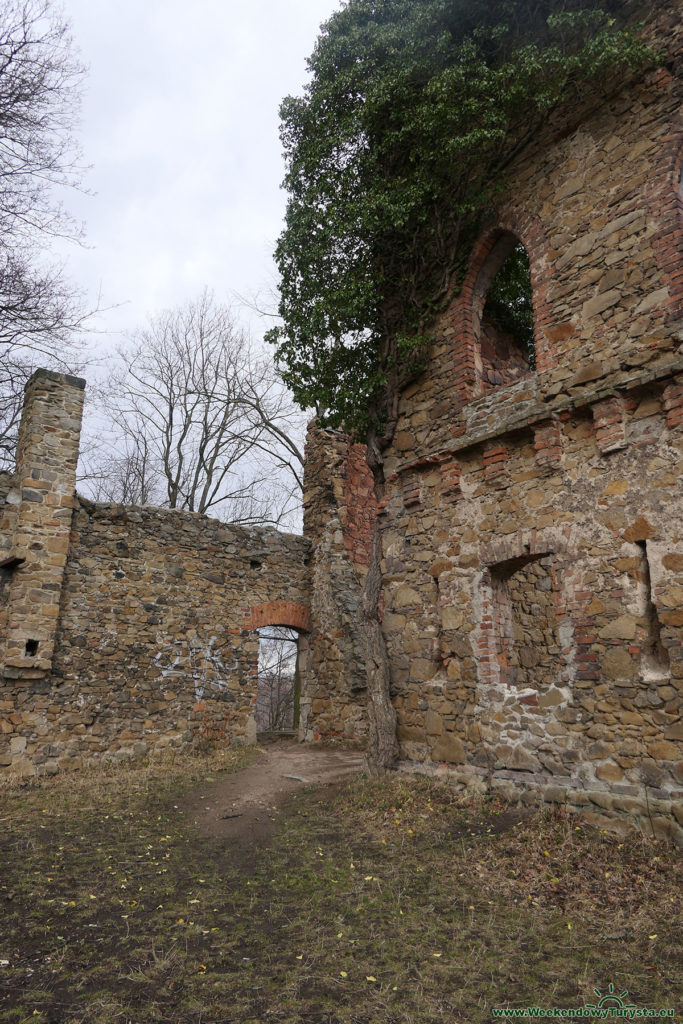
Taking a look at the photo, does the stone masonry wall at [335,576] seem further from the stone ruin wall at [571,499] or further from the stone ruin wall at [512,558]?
the stone ruin wall at [571,499]

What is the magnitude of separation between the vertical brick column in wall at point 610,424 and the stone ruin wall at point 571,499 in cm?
2

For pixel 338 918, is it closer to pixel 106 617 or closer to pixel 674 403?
pixel 674 403

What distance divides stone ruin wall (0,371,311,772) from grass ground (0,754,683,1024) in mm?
2185

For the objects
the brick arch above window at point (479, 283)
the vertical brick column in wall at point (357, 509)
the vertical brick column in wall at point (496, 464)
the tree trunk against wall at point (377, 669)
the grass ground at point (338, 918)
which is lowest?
the grass ground at point (338, 918)

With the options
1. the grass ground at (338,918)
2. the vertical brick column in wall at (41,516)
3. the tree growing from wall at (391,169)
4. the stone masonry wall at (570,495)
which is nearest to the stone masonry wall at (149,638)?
the vertical brick column in wall at (41,516)

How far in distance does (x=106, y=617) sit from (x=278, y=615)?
120 inches

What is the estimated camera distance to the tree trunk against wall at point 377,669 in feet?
23.1

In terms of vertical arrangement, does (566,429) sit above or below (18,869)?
above

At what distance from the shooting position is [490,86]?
21.9ft

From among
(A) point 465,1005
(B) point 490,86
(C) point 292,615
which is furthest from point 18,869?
(B) point 490,86

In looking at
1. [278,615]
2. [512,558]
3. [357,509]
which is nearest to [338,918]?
[512,558]

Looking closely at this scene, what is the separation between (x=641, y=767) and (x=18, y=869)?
4.82 meters

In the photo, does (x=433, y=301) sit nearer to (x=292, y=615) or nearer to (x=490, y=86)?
(x=490, y=86)

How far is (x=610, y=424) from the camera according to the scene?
18.3 feet
